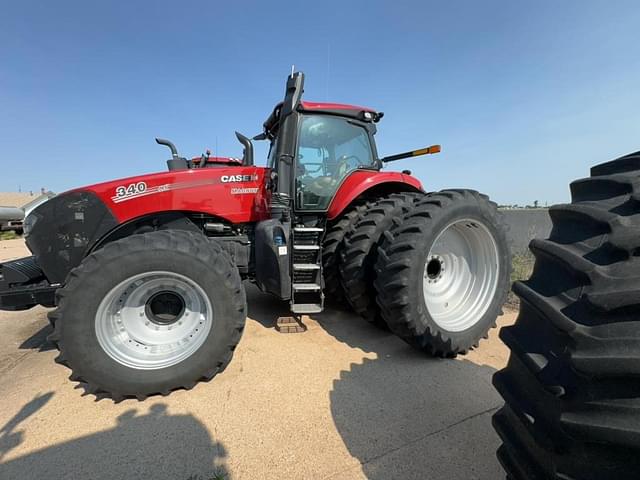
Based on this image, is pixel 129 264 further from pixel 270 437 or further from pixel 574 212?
pixel 574 212

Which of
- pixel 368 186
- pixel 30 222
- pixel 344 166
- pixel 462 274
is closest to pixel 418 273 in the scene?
pixel 462 274

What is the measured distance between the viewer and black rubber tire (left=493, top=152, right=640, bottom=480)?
0.67 m

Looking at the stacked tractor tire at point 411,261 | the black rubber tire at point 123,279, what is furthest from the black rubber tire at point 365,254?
the black rubber tire at point 123,279

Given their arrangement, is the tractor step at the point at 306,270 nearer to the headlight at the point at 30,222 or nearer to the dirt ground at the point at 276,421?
the dirt ground at the point at 276,421

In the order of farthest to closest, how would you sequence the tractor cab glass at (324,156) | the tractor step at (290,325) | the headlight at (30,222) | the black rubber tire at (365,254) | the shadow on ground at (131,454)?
the tractor cab glass at (324,156) → the tractor step at (290,325) → the black rubber tire at (365,254) → the headlight at (30,222) → the shadow on ground at (131,454)

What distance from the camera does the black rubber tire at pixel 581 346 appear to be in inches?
26.4

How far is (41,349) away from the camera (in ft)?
8.19

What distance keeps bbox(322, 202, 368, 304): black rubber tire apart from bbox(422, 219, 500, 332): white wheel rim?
0.80m

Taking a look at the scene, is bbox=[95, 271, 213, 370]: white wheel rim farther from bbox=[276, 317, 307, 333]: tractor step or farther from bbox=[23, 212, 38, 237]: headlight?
bbox=[23, 212, 38, 237]: headlight

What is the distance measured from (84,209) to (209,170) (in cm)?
104

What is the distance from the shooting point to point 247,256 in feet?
9.43

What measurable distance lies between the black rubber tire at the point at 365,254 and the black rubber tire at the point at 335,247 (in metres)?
0.16

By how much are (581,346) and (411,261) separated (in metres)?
1.36

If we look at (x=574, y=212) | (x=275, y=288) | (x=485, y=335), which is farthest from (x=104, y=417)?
(x=485, y=335)
